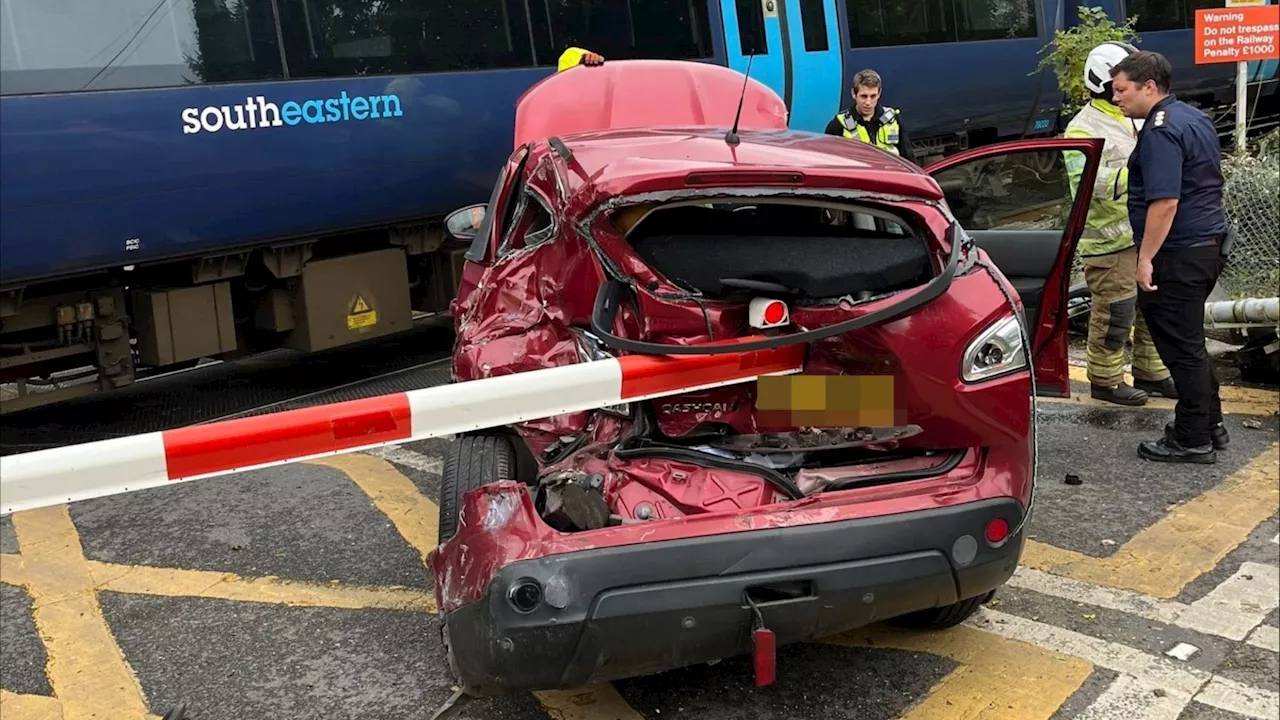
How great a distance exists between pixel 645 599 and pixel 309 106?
4.60 meters

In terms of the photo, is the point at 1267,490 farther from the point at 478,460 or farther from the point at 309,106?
the point at 309,106

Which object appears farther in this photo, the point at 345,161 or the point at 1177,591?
the point at 345,161

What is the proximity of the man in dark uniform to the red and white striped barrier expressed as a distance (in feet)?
8.15

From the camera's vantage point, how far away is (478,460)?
10.4 feet

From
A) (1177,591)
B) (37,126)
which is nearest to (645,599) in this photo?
(1177,591)

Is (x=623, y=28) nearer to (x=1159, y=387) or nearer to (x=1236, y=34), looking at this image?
(x=1159, y=387)

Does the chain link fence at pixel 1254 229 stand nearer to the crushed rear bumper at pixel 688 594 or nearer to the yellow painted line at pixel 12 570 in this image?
the crushed rear bumper at pixel 688 594

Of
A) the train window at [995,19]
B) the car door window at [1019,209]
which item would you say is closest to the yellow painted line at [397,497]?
the car door window at [1019,209]

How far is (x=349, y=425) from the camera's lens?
2506mm

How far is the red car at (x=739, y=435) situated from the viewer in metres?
2.40

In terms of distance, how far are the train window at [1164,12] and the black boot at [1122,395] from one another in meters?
8.21

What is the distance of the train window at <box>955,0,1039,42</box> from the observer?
10.6 metres

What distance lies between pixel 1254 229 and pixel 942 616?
408cm

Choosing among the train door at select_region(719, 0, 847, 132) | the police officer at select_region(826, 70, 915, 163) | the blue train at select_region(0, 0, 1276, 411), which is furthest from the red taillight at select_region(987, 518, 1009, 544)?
the train door at select_region(719, 0, 847, 132)
